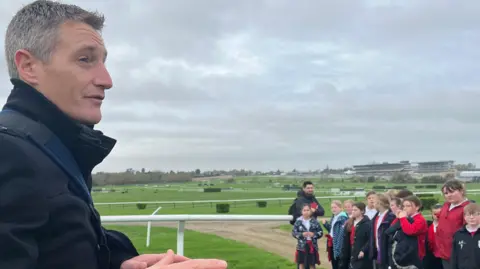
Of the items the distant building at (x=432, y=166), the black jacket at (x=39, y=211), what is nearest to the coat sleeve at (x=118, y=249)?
the black jacket at (x=39, y=211)

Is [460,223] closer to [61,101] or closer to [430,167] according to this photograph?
[61,101]

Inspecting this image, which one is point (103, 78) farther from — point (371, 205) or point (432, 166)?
point (432, 166)

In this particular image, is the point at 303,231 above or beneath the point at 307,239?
above

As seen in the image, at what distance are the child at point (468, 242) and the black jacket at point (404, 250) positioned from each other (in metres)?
0.51

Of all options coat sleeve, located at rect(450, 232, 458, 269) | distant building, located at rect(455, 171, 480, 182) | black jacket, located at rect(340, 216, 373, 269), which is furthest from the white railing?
distant building, located at rect(455, 171, 480, 182)

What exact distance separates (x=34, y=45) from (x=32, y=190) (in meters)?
0.41

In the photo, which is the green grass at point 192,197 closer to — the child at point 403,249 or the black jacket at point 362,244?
the black jacket at point 362,244

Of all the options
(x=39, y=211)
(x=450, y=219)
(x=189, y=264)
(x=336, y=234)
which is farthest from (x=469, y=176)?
(x=39, y=211)

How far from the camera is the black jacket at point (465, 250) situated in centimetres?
585

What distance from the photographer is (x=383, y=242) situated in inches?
269

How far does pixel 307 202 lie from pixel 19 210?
295 inches

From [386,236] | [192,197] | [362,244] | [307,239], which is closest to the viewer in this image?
[386,236]

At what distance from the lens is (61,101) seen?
1.24 metres

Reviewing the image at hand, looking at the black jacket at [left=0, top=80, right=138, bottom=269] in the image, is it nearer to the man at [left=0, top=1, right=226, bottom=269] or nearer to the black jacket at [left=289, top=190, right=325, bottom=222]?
the man at [left=0, top=1, right=226, bottom=269]
